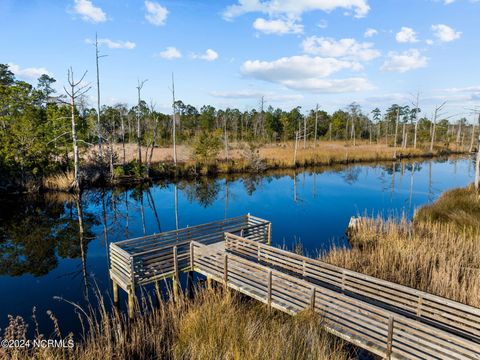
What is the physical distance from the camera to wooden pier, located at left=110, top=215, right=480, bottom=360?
461 cm

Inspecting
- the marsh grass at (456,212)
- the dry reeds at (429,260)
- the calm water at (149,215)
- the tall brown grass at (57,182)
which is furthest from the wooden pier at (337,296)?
the tall brown grass at (57,182)

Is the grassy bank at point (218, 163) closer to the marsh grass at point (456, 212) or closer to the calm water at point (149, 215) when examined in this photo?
the calm water at point (149, 215)

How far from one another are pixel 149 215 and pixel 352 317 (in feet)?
44.1

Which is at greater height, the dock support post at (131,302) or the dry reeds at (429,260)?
the dry reeds at (429,260)

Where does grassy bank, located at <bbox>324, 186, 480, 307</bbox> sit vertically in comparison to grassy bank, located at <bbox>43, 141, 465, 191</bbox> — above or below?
below

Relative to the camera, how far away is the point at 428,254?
336 inches

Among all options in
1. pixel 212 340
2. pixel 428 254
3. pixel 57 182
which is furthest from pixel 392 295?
pixel 57 182

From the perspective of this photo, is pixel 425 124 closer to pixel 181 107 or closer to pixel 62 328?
pixel 181 107

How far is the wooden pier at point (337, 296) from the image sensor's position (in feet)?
15.1

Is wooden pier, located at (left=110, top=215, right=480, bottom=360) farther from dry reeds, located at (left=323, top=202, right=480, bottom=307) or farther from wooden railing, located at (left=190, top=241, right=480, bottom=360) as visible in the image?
dry reeds, located at (left=323, top=202, right=480, bottom=307)

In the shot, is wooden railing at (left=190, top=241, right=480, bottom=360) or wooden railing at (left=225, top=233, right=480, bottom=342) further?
wooden railing at (left=225, top=233, right=480, bottom=342)

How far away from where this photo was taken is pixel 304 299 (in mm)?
5918

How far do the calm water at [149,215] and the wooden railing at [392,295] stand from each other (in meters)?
4.19

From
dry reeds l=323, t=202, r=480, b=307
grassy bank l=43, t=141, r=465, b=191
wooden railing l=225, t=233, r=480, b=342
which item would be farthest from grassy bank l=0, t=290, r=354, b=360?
grassy bank l=43, t=141, r=465, b=191
